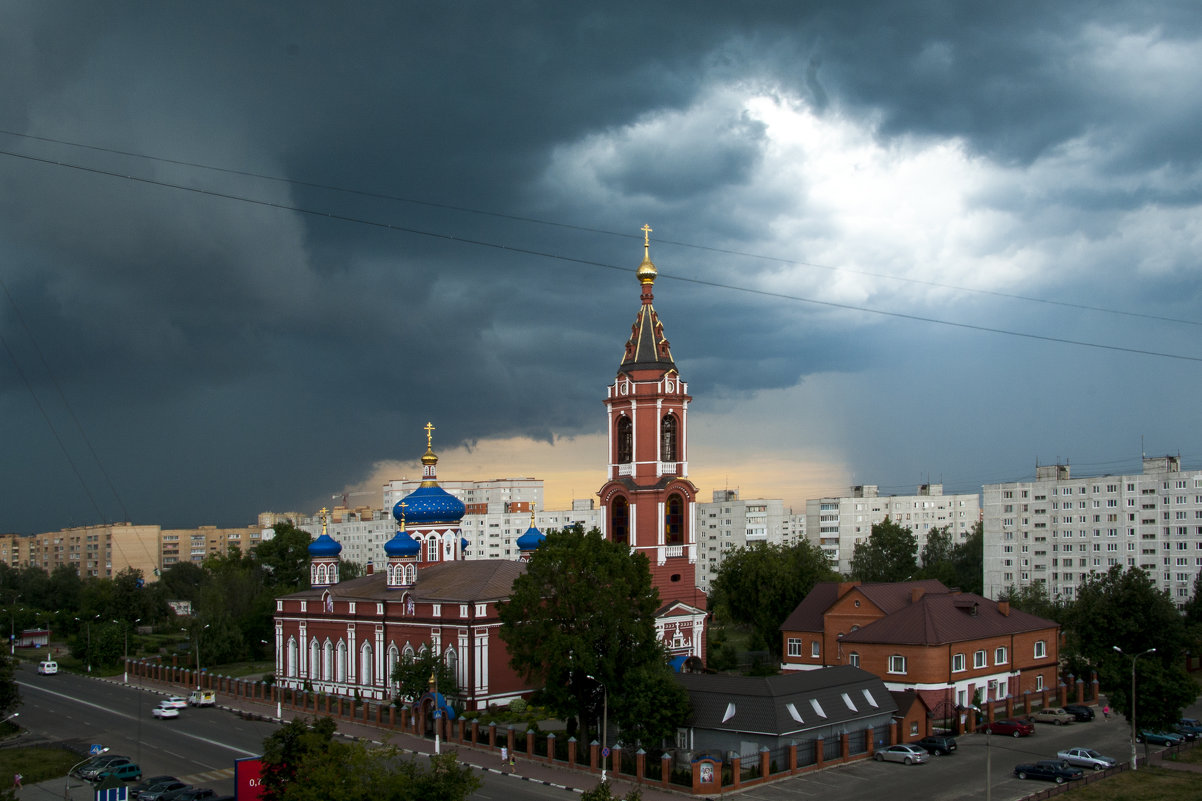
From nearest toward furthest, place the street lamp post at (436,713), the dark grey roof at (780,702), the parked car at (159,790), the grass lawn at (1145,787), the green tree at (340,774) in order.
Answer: the green tree at (340,774)
the parked car at (159,790)
the grass lawn at (1145,787)
the dark grey roof at (780,702)
the street lamp post at (436,713)

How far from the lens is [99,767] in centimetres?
3656

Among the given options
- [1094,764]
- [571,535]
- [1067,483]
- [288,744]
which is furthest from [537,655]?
[1067,483]

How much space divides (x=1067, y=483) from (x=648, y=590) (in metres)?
60.5

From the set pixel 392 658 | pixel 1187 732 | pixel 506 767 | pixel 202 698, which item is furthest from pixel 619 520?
pixel 1187 732

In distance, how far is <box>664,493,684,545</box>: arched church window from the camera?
165 ft

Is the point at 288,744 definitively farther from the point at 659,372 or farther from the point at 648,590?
the point at 659,372

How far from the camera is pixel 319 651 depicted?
55719mm

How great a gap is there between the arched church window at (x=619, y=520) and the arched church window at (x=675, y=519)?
1976 millimetres

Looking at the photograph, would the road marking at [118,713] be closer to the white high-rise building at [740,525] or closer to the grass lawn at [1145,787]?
the grass lawn at [1145,787]

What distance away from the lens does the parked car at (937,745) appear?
38.4 m

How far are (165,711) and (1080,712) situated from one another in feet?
133

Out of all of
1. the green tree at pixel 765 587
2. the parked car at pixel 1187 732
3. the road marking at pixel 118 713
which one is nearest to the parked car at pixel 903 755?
the parked car at pixel 1187 732

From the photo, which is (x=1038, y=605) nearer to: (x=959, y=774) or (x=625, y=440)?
(x=625, y=440)

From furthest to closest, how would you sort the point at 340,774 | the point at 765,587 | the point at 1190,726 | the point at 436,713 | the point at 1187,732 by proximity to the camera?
1. the point at 765,587
2. the point at 1190,726
3. the point at 1187,732
4. the point at 436,713
5. the point at 340,774
